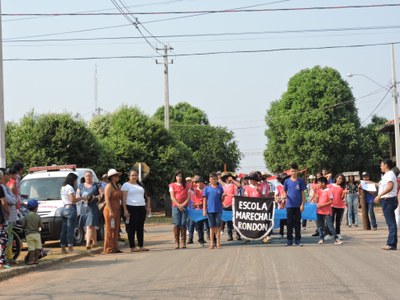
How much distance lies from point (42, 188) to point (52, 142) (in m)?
Answer: 16.5

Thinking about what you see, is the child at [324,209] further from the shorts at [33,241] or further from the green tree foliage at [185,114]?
the green tree foliage at [185,114]

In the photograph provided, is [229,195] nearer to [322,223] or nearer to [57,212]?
Answer: [322,223]

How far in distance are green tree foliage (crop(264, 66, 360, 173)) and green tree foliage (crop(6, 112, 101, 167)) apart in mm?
34477

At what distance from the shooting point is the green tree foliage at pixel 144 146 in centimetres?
4716

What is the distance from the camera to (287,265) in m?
14.2

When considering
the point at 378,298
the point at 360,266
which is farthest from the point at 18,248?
the point at 378,298

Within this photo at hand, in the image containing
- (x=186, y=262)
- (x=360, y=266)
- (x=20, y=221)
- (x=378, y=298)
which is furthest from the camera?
(x=20, y=221)

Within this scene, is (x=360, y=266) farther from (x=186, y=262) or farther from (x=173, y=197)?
(x=173, y=197)

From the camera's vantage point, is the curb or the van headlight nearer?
the curb

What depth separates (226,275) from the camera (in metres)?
12.8

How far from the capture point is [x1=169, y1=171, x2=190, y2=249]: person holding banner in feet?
64.3

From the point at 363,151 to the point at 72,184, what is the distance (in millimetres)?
56198

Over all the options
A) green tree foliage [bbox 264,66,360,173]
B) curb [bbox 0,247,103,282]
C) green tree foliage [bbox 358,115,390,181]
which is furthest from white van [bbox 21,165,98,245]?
green tree foliage [bbox 358,115,390,181]

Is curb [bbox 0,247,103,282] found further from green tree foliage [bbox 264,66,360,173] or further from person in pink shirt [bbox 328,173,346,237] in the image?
green tree foliage [bbox 264,66,360,173]
